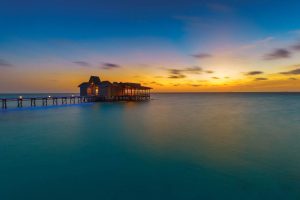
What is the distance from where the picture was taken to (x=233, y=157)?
841 centimetres

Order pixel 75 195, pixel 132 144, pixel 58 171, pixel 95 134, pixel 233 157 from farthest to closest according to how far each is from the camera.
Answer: pixel 95 134
pixel 132 144
pixel 233 157
pixel 58 171
pixel 75 195

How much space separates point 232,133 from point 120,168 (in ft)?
31.7

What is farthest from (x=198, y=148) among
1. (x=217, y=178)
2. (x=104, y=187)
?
(x=104, y=187)

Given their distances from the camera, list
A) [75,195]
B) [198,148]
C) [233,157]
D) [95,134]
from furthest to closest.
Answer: [95,134] < [198,148] < [233,157] < [75,195]

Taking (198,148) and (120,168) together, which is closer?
(120,168)

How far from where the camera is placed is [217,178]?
6293 mm

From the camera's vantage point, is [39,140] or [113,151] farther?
[39,140]

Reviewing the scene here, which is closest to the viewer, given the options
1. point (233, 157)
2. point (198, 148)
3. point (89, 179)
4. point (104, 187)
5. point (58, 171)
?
point (104, 187)

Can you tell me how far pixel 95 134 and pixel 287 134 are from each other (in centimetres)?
1348

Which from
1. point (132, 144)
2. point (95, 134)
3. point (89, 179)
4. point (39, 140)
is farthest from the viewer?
point (95, 134)

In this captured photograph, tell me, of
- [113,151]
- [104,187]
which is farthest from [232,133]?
[104,187]

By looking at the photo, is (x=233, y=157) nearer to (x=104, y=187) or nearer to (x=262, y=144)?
(x=262, y=144)

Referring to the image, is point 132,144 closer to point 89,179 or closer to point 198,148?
point 198,148

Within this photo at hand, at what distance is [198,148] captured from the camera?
9852 millimetres
